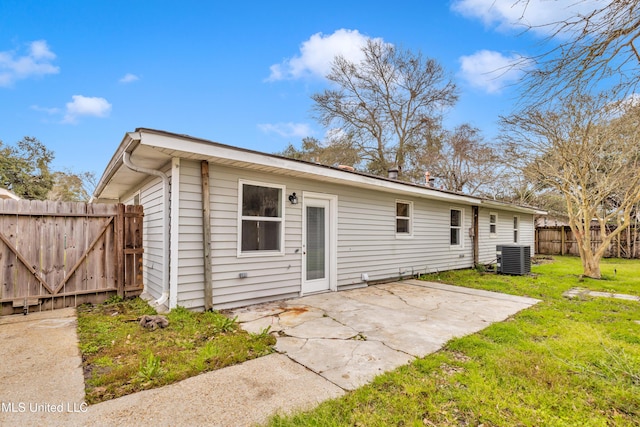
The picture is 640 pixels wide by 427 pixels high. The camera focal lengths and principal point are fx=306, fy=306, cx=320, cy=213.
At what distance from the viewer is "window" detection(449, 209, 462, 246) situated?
397 inches

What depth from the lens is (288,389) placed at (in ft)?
8.03

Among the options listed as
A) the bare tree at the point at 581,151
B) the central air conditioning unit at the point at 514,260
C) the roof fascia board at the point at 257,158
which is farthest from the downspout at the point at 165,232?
the central air conditioning unit at the point at 514,260

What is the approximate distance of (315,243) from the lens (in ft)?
20.5

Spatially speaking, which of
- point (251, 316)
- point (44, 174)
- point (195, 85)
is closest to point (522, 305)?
point (251, 316)

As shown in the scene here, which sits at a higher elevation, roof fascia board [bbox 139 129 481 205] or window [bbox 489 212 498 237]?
roof fascia board [bbox 139 129 481 205]

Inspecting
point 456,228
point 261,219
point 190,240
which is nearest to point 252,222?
point 261,219

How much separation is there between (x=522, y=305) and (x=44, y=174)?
28.2 metres

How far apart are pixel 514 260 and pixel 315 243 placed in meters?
6.54

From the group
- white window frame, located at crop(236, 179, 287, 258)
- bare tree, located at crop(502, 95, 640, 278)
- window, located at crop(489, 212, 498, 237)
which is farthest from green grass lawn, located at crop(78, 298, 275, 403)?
window, located at crop(489, 212, 498, 237)

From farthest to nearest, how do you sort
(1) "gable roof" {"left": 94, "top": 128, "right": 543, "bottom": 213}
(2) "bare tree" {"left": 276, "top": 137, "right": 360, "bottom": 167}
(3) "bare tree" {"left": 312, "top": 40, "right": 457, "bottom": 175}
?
(2) "bare tree" {"left": 276, "top": 137, "right": 360, "bottom": 167}
(3) "bare tree" {"left": 312, "top": 40, "right": 457, "bottom": 175}
(1) "gable roof" {"left": 94, "top": 128, "right": 543, "bottom": 213}

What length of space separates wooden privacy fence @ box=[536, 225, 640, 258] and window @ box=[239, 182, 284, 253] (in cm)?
1588

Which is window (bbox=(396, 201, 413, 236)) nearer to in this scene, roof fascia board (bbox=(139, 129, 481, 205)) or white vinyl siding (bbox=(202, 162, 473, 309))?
white vinyl siding (bbox=(202, 162, 473, 309))

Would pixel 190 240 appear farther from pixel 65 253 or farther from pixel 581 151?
pixel 581 151

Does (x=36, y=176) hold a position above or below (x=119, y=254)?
above
